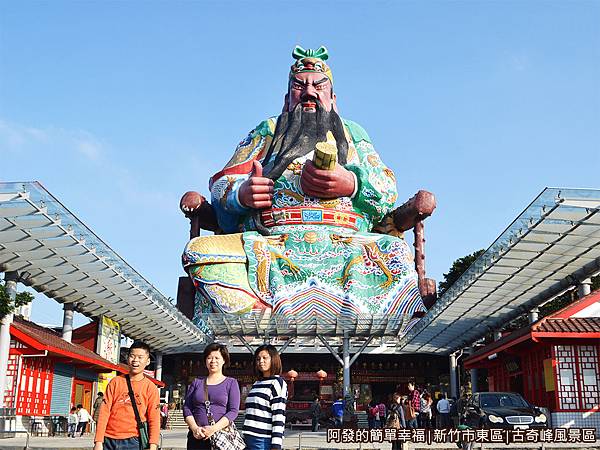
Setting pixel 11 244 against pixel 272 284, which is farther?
pixel 272 284

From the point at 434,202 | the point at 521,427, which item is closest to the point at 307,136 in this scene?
the point at 434,202

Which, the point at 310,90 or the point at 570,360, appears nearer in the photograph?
the point at 570,360

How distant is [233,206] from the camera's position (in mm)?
29922

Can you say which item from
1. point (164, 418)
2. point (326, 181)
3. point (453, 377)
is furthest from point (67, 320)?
point (453, 377)

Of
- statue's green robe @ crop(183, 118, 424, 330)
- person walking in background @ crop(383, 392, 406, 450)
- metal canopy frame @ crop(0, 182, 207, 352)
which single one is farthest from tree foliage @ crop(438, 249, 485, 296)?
person walking in background @ crop(383, 392, 406, 450)

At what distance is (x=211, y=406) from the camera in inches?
206

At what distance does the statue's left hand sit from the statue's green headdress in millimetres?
5262

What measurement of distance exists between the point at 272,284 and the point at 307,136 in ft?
22.2

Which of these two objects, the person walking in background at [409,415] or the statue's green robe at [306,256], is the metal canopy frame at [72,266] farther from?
the person walking in background at [409,415]

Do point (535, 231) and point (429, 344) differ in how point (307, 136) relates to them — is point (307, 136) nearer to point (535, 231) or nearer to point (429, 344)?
point (429, 344)

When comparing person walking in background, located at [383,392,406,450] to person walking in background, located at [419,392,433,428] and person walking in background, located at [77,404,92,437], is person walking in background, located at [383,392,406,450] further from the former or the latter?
person walking in background, located at [77,404,92,437]

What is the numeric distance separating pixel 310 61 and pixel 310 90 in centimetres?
159

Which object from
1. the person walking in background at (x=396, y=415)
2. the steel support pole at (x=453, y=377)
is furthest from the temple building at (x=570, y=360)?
the steel support pole at (x=453, y=377)

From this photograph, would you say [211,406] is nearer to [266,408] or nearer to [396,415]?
[266,408]
